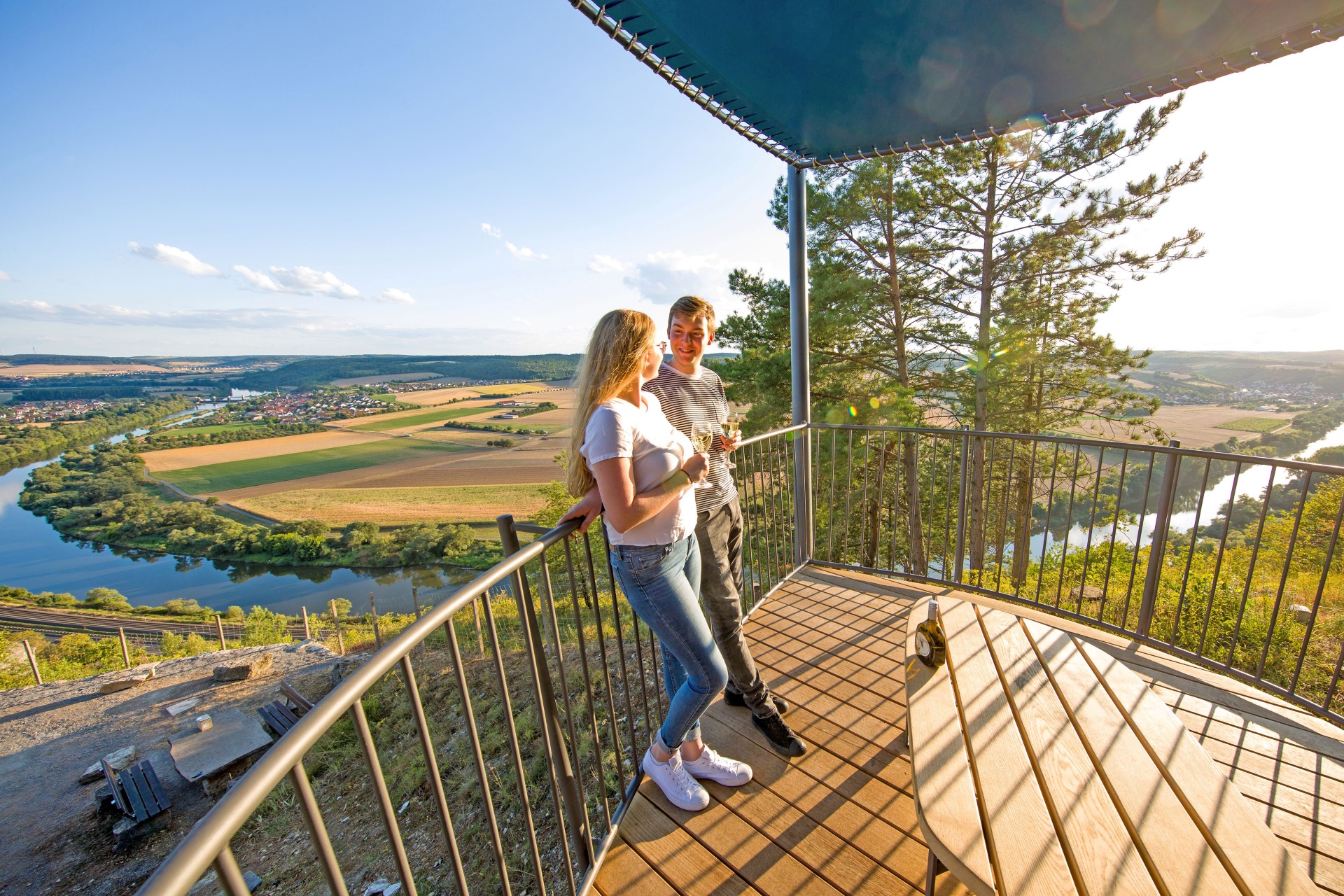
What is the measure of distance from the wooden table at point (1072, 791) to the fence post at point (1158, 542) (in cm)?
138

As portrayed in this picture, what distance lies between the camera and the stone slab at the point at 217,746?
1016cm

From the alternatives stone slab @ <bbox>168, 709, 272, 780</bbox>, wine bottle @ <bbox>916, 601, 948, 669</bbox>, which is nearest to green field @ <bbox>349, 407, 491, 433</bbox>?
stone slab @ <bbox>168, 709, 272, 780</bbox>

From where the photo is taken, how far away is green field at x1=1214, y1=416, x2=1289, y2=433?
Answer: 18453 mm

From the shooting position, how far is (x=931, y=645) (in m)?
1.58

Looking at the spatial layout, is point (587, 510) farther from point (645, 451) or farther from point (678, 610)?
point (678, 610)

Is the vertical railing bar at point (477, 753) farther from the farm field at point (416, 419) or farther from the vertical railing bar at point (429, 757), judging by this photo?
the farm field at point (416, 419)

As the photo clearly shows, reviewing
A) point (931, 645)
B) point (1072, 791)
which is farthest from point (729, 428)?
point (1072, 791)

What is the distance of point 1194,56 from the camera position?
2.16 metres

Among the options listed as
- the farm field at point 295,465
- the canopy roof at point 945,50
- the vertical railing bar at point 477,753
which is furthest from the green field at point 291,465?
the vertical railing bar at point 477,753

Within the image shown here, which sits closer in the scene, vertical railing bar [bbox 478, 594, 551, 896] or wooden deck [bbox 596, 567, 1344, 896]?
vertical railing bar [bbox 478, 594, 551, 896]

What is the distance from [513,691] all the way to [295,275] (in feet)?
438

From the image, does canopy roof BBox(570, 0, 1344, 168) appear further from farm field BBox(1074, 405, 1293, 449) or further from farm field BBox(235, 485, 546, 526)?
farm field BBox(235, 485, 546, 526)

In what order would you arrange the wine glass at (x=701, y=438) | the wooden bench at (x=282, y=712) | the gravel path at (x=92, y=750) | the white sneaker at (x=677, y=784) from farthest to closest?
the wooden bench at (x=282, y=712)
the gravel path at (x=92, y=750)
the white sneaker at (x=677, y=784)
the wine glass at (x=701, y=438)

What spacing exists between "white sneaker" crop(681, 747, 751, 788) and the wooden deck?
43mm
